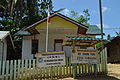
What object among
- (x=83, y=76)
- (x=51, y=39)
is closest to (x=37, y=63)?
(x=83, y=76)

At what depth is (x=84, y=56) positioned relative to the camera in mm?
9469

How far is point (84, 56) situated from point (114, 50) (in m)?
17.6

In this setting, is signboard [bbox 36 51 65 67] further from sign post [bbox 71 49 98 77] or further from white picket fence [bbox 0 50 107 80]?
sign post [bbox 71 49 98 77]

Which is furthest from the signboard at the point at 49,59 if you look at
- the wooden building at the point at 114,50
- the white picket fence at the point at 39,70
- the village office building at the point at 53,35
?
the wooden building at the point at 114,50

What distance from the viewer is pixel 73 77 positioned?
9398mm

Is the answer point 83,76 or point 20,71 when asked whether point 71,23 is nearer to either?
point 83,76

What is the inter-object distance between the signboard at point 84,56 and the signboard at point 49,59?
2.40 ft

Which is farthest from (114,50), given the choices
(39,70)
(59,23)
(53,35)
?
(39,70)

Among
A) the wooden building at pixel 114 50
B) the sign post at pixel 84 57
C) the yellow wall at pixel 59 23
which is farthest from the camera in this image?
the wooden building at pixel 114 50

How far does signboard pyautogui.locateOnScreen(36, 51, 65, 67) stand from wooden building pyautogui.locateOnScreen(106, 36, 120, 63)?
54.8 ft

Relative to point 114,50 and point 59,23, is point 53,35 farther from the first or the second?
point 114,50

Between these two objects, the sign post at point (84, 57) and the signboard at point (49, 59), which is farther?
the sign post at point (84, 57)

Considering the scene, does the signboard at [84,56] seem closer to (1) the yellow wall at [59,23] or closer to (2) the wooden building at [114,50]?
(1) the yellow wall at [59,23]

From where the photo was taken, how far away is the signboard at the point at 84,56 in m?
9.34
